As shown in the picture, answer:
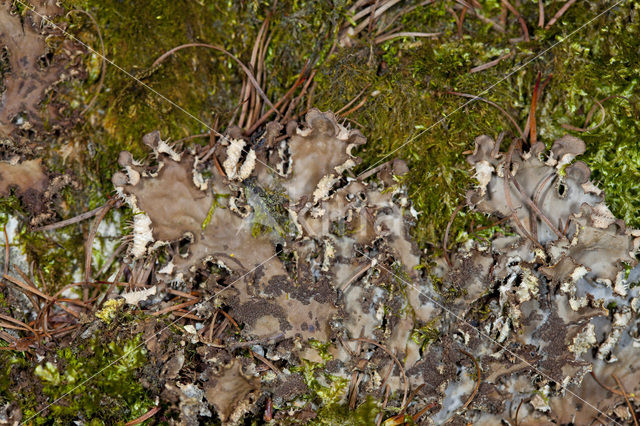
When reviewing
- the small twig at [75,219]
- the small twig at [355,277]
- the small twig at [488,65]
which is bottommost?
the small twig at [75,219]

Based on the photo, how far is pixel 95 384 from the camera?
3.01 metres

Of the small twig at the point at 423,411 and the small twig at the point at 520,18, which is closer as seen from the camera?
the small twig at the point at 423,411

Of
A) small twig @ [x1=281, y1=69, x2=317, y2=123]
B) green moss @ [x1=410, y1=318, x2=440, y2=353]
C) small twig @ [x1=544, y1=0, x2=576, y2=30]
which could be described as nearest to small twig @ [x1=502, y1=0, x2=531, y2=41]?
small twig @ [x1=544, y1=0, x2=576, y2=30]

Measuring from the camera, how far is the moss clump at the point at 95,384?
2.97 metres

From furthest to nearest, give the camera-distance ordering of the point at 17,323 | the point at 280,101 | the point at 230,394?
the point at 280,101, the point at 17,323, the point at 230,394

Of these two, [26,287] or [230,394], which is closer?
[230,394]

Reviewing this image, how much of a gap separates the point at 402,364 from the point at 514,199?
4.13ft

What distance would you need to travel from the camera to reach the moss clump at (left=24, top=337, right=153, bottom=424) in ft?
9.75

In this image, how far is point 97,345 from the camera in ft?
10.0

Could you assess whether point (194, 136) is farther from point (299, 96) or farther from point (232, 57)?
point (299, 96)

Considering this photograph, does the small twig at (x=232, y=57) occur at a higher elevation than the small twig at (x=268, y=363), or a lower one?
higher

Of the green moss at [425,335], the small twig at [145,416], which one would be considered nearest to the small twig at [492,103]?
the green moss at [425,335]

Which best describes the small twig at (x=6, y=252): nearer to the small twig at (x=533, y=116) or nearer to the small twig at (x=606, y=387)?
the small twig at (x=533, y=116)

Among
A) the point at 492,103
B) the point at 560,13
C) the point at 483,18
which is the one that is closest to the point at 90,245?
the point at 492,103
